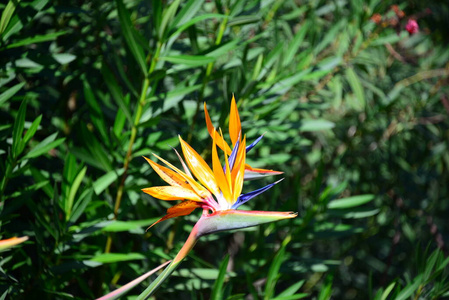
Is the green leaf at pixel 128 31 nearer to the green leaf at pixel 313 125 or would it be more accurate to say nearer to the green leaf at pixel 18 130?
the green leaf at pixel 18 130

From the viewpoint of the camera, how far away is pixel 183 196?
45cm

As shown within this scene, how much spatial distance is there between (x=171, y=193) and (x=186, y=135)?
0.35 metres

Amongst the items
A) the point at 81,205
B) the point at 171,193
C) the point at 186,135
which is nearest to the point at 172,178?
the point at 171,193

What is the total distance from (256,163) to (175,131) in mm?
162

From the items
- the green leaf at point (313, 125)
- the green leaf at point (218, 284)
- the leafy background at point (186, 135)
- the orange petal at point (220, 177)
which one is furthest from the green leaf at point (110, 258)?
the green leaf at point (313, 125)

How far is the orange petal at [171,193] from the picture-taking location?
0.45 meters

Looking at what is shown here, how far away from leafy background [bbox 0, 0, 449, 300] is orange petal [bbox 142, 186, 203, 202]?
6.7 inches

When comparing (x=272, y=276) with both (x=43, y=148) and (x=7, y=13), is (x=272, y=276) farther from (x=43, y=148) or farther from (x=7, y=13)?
(x=7, y=13)

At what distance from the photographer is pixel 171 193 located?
45 centimetres

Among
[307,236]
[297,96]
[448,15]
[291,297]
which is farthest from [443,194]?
[291,297]

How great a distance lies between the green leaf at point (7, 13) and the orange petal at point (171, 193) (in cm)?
33

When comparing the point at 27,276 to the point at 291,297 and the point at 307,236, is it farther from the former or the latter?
the point at 307,236

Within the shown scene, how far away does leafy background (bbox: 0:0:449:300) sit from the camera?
24.6 inches

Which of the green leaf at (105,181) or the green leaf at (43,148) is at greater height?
the green leaf at (43,148)
